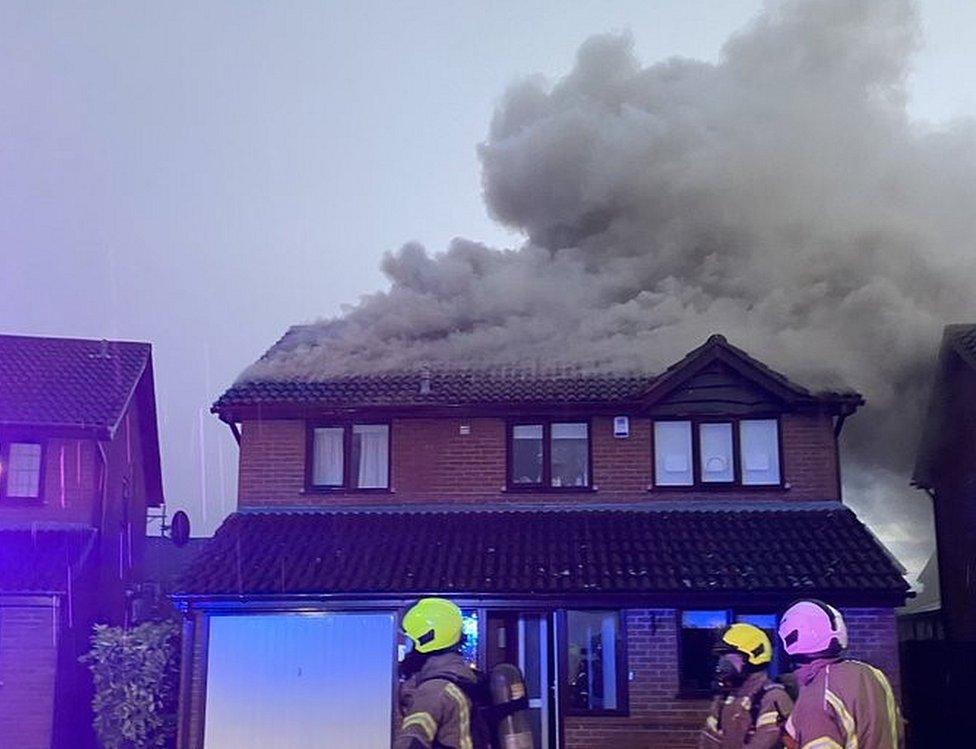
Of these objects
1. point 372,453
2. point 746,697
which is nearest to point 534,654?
point 372,453

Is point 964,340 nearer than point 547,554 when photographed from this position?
No

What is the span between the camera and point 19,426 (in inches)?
751

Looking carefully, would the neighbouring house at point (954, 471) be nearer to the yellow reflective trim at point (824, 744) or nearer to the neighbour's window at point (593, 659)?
the neighbour's window at point (593, 659)

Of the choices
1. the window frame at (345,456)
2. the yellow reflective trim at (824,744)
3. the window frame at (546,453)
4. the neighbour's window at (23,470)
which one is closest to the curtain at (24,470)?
the neighbour's window at (23,470)

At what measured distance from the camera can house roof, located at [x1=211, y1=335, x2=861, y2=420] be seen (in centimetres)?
1736

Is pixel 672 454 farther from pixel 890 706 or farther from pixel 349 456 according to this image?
pixel 890 706

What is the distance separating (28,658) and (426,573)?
251 inches

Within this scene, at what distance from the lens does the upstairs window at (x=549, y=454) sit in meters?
17.8

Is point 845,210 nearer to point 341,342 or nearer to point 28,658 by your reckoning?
point 341,342

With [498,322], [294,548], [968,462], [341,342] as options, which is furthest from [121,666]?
[968,462]

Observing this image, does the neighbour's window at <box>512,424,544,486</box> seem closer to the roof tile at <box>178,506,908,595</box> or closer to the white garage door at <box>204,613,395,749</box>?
the roof tile at <box>178,506,908,595</box>

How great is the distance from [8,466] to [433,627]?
15911 mm

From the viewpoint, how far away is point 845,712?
15.5 feet

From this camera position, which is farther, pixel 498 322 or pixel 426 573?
pixel 498 322
